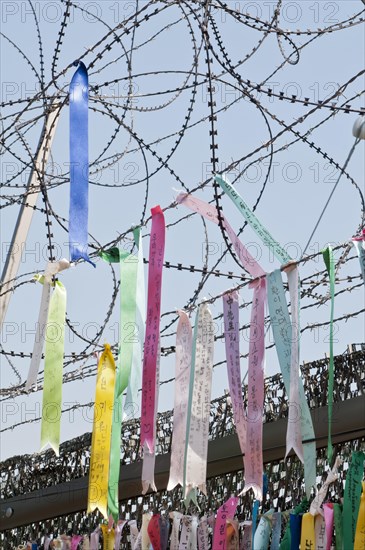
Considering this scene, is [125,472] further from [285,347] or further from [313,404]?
[285,347]

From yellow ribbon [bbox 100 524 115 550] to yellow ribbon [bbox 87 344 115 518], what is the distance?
898 mm

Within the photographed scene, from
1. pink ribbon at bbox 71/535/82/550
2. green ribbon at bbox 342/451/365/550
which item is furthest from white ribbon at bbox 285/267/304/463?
pink ribbon at bbox 71/535/82/550

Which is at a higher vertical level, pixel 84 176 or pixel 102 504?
pixel 84 176

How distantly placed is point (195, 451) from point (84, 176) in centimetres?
119

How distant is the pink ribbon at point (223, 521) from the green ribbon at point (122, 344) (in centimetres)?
43

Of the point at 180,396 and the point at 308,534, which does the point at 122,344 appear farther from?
the point at 308,534

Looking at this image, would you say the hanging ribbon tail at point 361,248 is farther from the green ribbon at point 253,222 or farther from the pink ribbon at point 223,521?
the pink ribbon at point 223,521

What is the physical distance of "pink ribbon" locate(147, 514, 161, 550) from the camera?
5.38 metres

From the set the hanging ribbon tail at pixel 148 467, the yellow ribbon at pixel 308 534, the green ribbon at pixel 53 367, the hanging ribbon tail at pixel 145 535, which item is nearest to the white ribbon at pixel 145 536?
the hanging ribbon tail at pixel 145 535

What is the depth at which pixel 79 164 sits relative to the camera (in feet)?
15.6

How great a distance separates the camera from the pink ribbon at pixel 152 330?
15.5 ft

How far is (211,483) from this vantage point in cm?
550

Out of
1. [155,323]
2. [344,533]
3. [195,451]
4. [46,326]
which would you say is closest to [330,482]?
[344,533]

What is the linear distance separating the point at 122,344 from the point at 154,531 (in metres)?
1.05
